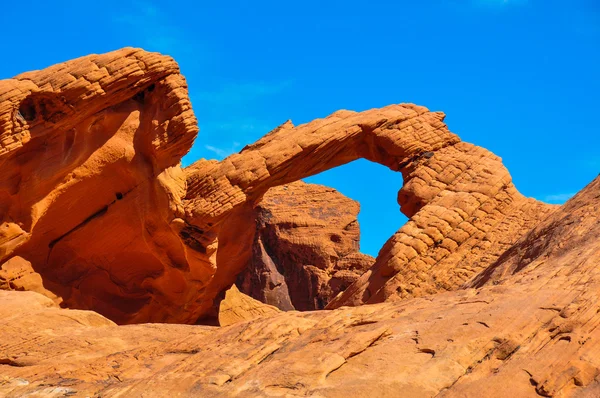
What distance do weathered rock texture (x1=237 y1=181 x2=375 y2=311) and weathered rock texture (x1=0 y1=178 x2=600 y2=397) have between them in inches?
492

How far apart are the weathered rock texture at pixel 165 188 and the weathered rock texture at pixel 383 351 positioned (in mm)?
4527

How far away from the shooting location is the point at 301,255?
22281mm

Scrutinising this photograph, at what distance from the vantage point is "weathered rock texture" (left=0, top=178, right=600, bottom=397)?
20.8 ft

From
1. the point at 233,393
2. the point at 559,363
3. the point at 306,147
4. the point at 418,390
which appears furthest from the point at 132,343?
the point at 306,147

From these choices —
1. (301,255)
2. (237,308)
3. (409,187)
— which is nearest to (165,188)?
(409,187)

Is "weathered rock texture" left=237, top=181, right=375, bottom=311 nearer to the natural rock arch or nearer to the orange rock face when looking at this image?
the orange rock face

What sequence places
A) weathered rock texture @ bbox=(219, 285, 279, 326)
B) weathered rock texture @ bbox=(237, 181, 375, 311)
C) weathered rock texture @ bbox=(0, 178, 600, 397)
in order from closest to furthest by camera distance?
1. weathered rock texture @ bbox=(0, 178, 600, 397)
2. weathered rock texture @ bbox=(219, 285, 279, 326)
3. weathered rock texture @ bbox=(237, 181, 375, 311)

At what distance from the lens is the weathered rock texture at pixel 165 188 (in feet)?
43.7

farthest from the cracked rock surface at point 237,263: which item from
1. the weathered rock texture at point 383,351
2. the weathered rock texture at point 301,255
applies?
the weathered rock texture at point 301,255

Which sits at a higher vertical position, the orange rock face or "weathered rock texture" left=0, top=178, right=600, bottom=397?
the orange rock face

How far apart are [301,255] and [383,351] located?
15398 mm

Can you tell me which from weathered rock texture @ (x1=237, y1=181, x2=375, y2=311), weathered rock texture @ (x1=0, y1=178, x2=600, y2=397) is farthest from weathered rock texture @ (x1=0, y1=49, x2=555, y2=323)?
weathered rock texture @ (x1=237, y1=181, x2=375, y2=311)

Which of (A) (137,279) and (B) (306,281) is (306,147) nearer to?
(A) (137,279)

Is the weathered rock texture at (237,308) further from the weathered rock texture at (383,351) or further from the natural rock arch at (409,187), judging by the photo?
the weathered rock texture at (383,351)
